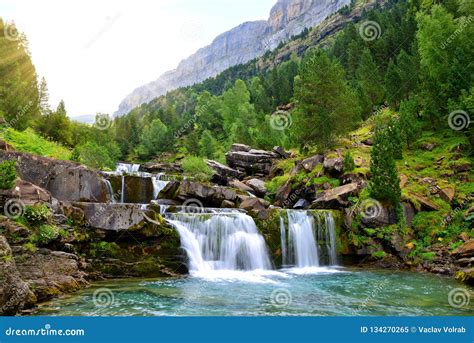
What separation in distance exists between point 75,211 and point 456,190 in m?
28.2

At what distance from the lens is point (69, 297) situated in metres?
14.8

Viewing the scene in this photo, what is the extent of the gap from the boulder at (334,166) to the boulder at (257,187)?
24.7 ft

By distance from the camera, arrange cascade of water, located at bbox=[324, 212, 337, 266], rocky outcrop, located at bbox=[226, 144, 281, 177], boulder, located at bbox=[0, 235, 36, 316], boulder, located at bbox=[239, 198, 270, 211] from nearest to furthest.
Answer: boulder, located at bbox=[0, 235, 36, 316]
cascade of water, located at bbox=[324, 212, 337, 266]
boulder, located at bbox=[239, 198, 270, 211]
rocky outcrop, located at bbox=[226, 144, 281, 177]

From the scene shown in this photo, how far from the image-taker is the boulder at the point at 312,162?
124 ft

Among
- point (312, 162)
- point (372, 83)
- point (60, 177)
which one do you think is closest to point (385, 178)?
point (312, 162)

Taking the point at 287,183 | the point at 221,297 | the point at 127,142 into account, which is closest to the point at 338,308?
the point at 221,297

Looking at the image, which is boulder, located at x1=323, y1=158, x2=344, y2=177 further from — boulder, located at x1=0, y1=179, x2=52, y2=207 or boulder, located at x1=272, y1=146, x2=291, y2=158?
boulder, located at x1=0, y1=179, x2=52, y2=207

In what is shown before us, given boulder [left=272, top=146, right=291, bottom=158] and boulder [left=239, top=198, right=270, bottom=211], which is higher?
boulder [left=272, top=146, right=291, bottom=158]

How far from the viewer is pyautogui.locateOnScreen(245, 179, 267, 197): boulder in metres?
39.8

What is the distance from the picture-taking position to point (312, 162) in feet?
126

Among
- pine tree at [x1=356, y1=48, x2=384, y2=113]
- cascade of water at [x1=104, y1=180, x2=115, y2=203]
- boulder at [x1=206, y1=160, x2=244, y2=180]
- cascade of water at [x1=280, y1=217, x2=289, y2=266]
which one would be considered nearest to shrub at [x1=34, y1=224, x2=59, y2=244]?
cascade of water at [x1=104, y1=180, x2=115, y2=203]

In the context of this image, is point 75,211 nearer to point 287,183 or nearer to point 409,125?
point 287,183

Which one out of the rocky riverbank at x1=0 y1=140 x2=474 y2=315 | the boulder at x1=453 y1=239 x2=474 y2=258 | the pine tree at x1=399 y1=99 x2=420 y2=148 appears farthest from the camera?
the pine tree at x1=399 y1=99 x2=420 y2=148

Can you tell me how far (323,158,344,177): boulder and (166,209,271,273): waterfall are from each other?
12.1m
